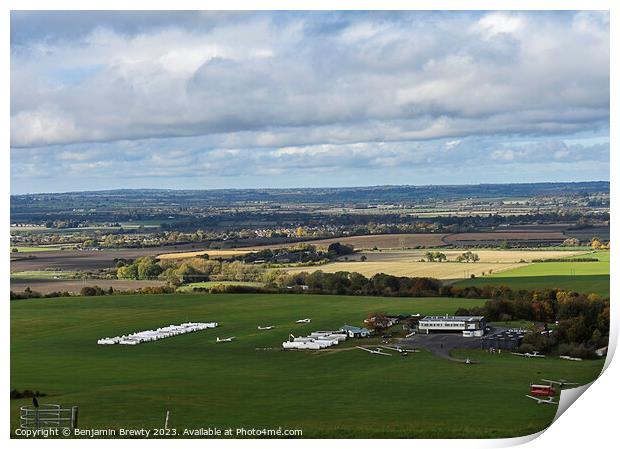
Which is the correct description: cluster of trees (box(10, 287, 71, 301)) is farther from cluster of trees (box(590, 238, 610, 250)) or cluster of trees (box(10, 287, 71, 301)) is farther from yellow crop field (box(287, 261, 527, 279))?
cluster of trees (box(590, 238, 610, 250))

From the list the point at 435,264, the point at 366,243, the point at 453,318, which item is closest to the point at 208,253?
the point at 366,243

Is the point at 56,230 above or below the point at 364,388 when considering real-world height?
above

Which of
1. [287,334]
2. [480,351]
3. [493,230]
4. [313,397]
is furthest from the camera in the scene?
[493,230]

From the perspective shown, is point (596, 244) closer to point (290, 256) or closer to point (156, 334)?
point (290, 256)

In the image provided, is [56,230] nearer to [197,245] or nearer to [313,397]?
[197,245]

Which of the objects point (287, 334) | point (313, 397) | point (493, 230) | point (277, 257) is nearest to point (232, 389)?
point (313, 397)
